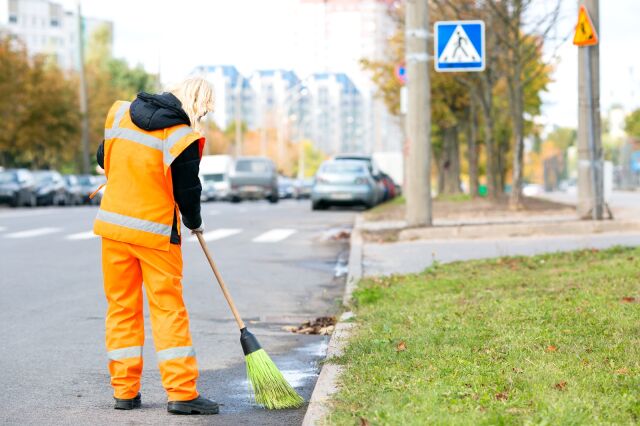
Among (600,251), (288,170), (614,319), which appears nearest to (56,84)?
(600,251)

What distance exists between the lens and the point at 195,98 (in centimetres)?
605

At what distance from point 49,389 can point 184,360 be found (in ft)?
3.62

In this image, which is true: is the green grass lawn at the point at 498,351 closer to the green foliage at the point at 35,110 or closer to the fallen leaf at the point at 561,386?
the fallen leaf at the point at 561,386

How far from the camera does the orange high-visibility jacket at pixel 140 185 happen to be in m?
5.96

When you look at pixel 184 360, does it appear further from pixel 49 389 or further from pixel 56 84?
pixel 56 84

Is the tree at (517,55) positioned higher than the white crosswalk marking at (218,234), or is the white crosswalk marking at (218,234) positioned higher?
the tree at (517,55)

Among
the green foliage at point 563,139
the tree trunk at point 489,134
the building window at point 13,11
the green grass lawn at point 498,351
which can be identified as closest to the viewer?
the green grass lawn at point 498,351

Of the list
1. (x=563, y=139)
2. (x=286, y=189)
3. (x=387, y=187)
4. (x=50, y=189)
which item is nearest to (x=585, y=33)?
(x=387, y=187)

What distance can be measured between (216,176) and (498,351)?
57.8 metres

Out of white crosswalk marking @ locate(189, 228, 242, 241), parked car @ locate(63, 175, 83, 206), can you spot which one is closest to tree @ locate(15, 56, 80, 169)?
parked car @ locate(63, 175, 83, 206)

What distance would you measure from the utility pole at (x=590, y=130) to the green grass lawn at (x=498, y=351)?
6.89 m

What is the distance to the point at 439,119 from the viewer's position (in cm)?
4178

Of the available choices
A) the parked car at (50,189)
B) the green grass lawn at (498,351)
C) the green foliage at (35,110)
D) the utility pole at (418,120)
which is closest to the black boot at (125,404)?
the green grass lawn at (498,351)

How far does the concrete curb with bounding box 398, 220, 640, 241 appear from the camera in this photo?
1712 cm
